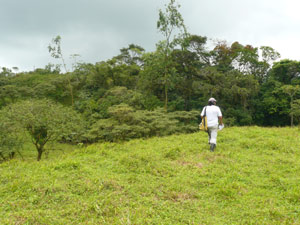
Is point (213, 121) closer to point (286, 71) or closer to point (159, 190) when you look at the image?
point (159, 190)

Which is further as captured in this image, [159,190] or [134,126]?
[134,126]

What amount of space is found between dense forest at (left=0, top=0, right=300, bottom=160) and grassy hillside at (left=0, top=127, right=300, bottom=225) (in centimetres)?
716

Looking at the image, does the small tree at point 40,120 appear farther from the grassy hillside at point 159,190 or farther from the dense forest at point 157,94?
the grassy hillside at point 159,190

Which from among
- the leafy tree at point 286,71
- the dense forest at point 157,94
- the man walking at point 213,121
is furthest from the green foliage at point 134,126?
the leafy tree at point 286,71

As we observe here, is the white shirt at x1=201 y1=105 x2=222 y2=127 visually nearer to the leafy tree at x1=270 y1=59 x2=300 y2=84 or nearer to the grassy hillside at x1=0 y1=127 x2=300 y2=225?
the grassy hillside at x1=0 y1=127 x2=300 y2=225

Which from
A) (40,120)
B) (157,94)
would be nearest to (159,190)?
(40,120)

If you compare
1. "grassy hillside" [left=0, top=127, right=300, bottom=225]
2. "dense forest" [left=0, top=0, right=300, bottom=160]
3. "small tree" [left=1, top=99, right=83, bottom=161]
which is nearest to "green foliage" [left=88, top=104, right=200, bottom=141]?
"dense forest" [left=0, top=0, right=300, bottom=160]

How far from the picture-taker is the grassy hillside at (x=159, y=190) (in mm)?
3053

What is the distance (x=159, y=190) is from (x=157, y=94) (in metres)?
17.9

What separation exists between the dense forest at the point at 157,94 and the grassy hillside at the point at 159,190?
7159mm

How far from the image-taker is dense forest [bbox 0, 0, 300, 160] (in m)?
11.9

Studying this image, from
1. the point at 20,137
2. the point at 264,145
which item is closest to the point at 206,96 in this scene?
the point at 264,145

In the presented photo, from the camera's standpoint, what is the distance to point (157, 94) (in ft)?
70.4

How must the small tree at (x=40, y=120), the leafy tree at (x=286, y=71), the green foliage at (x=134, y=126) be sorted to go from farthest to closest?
the leafy tree at (x=286, y=71), the green foliage at (x=134, y=126), the small tree at (x=40, y=120)
